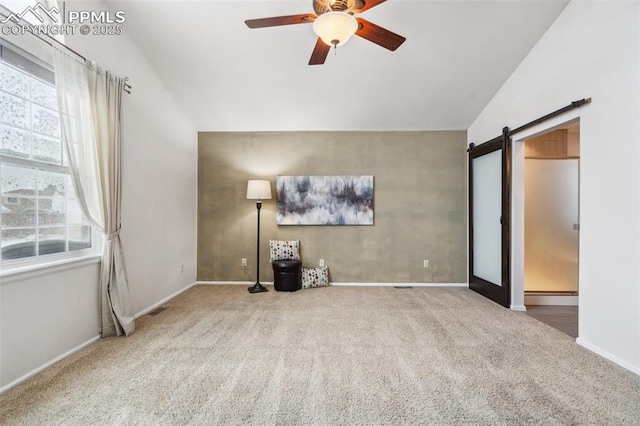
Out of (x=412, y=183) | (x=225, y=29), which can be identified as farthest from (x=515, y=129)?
(x=225, y=29)

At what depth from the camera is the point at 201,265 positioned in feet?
14.7

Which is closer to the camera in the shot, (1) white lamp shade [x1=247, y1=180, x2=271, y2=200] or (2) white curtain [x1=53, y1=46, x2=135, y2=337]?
(2) white curtain [x1=53, y1=46, x2=135, y2=337]

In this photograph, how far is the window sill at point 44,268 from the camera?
69.6 inches

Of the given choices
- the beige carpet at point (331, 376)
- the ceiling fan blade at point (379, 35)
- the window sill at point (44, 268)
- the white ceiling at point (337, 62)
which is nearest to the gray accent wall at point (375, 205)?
the white ceiling at point (337, 62)

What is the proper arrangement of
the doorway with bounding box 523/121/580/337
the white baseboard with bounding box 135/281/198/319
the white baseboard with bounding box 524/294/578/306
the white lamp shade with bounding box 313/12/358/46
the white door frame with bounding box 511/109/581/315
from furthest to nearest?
1. the doorway with bounding box 523/121/580/337
2. the white baseboard with bounding box 524/294/578/306
3. the white door frame with bounding box 511/109/581/315
4. the white baseboard with bounding box 135/281/198/319
5. the white lamp shade with bounding box 313/12/358/46

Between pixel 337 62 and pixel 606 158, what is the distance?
8.85 feet

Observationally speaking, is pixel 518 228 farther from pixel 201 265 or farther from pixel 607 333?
pixel 201 265

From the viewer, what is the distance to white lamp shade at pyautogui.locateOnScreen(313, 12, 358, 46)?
1.73 metres

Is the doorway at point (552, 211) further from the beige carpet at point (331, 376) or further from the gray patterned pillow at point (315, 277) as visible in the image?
the gray patterned pillow at point (315, 277)

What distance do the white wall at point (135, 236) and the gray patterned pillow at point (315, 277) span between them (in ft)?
5.90

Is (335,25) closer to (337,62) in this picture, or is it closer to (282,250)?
(337,62)

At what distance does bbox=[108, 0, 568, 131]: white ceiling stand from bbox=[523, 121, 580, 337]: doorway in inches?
42.8

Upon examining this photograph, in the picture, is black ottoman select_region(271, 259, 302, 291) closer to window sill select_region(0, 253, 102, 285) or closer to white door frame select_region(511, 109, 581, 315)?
window sill select_region(0, 253, 102, 285)

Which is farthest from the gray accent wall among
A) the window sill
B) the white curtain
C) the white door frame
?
the window sill
